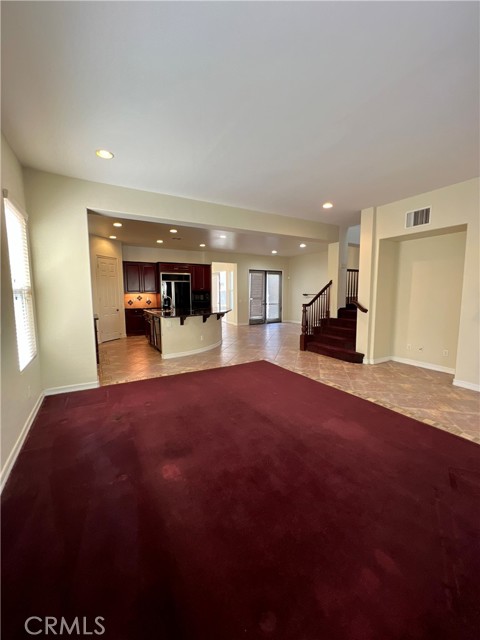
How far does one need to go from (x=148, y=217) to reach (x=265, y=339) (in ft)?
15.7

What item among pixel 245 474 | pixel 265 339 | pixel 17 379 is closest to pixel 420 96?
pixel 245 474

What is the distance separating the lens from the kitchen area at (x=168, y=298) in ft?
20.8

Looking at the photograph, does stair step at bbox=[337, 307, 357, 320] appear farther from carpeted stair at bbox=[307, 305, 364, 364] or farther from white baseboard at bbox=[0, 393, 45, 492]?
white baseboard at bbox=[0, 393, 45, 492]

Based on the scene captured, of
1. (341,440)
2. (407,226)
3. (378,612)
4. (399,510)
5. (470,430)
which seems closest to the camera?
(378,612)

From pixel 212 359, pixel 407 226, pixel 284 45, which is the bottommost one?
pixel 212 359

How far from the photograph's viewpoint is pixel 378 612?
116cm

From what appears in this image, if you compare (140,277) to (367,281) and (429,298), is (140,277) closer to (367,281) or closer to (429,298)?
(367,281)

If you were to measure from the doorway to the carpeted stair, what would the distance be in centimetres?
444

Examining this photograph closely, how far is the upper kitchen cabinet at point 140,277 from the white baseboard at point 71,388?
15.4 feet

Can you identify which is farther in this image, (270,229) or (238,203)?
(270,229)

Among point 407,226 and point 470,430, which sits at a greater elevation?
point 407,226

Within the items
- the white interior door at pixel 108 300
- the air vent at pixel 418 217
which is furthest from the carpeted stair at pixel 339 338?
the white interior door at pixel 108 300

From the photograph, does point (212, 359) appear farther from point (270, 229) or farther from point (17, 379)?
point (17, 379)

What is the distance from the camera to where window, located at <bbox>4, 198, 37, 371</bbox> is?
2.63 meters
